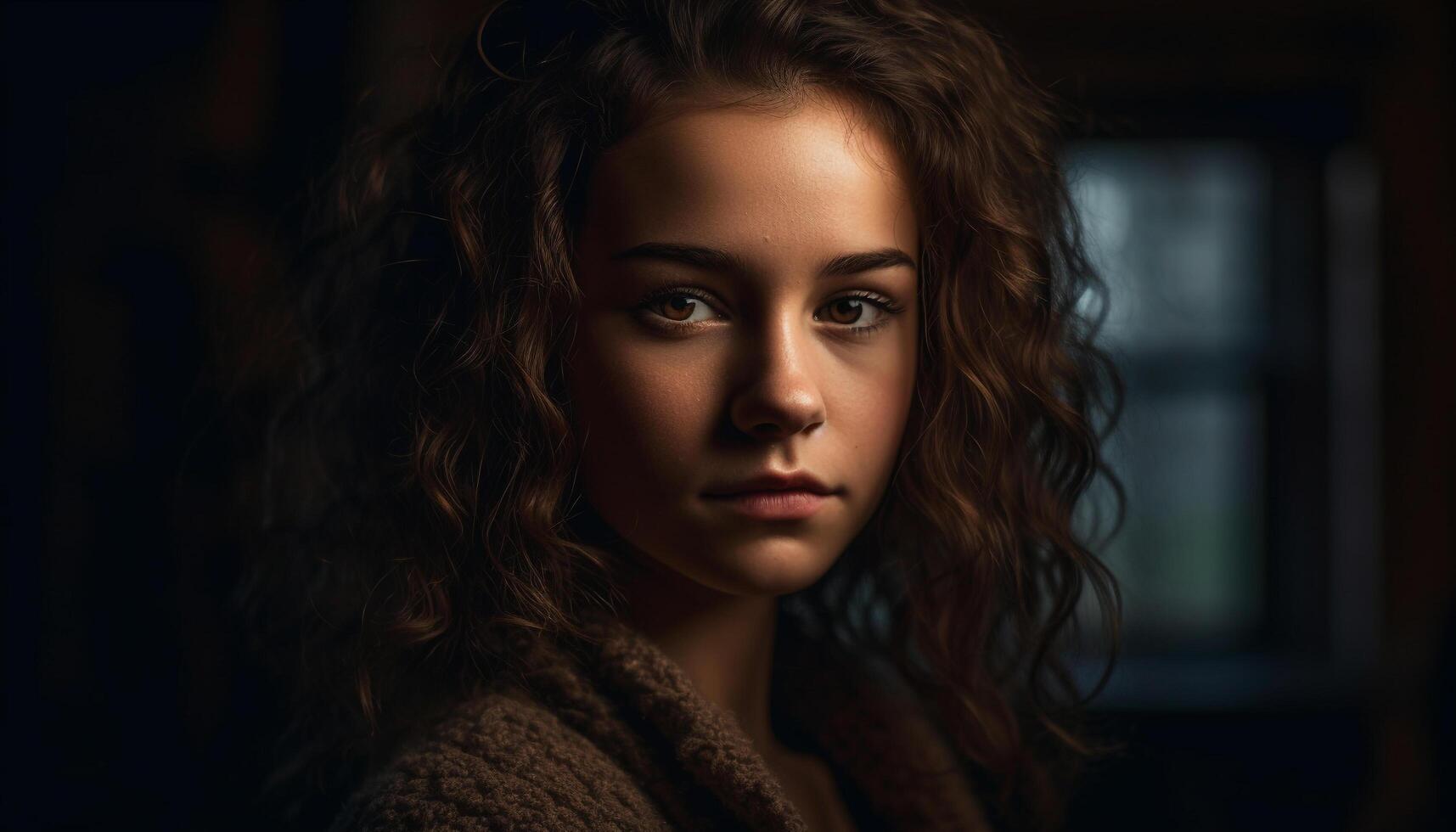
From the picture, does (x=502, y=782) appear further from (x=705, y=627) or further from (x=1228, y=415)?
(x=1228, y=415)

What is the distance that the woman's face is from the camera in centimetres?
73

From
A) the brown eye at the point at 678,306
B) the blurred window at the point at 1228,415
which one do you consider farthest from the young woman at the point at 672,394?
the blurred window at the point at 1228,415

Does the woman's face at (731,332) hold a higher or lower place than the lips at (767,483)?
higher

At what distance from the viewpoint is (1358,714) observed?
8.57ft

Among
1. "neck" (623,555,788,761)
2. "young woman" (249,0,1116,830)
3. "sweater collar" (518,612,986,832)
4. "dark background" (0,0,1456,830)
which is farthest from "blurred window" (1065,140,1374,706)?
"sweater collar" (518,612,986,832)

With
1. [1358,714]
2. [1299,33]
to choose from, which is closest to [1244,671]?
[1358,714]

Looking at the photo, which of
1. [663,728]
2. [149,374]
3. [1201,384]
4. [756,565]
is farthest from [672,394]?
[1201,384]

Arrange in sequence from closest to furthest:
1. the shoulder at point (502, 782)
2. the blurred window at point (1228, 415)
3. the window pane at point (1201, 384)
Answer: the shoulder at point (502, 782) → the blurred window at point (1228, 415) → the window pane at point (1201, 384)

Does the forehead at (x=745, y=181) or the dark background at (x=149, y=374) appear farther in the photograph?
the dark background at (x=149, y=374)

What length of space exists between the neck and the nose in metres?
0.16

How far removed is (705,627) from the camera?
2.77 ft

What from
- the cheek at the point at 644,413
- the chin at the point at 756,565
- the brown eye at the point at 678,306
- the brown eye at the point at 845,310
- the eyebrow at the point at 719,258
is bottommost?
the chin at the point at 756,565

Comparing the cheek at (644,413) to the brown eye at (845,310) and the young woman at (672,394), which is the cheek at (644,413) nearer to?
the young woman at (672,394)

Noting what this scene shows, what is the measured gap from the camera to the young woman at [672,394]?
73cm
